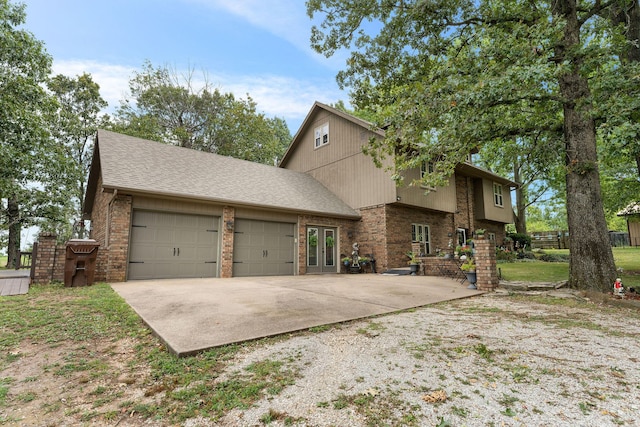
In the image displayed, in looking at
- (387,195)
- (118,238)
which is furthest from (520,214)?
(118,238)

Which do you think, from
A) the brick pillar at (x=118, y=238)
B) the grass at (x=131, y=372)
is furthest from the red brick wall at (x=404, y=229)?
the grass at (x=131, y=372)

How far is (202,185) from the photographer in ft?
34.6

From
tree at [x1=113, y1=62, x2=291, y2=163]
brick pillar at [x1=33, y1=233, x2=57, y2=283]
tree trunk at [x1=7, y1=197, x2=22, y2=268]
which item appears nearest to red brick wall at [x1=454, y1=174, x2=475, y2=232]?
tree at [x1=113, y1=62, x2=291, y2=163]

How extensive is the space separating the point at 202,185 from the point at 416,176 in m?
8.80

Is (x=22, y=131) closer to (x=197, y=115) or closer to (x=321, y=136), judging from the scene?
(x=197, y=115)

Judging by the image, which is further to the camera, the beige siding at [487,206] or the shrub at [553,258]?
the beige siding at [487,206]

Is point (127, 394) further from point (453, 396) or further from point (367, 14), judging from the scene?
point (367, 14)

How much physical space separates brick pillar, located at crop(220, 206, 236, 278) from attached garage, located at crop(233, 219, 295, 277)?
0.93ft

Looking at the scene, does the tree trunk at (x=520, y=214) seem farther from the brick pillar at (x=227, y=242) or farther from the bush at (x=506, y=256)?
the brick pillar at (x=227, y=242)

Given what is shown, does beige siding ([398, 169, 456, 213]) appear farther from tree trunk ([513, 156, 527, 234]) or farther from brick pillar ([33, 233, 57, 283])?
brick pillar ([33, 233, 57, 283])

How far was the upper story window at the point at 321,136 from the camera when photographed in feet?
50.1

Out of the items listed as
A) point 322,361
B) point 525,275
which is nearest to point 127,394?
point 322,361

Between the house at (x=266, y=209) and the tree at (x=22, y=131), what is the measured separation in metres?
2.80

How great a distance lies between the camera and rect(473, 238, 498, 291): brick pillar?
23.3ft
